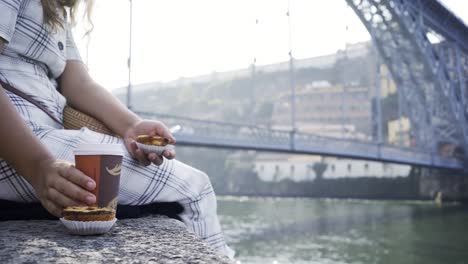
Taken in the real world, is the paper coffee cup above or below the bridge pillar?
above

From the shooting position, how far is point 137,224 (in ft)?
1.75

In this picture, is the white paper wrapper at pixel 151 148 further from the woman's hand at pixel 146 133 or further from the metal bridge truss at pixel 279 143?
the metal bridge truss at pixel 279 143

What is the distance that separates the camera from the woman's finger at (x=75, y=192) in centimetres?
43

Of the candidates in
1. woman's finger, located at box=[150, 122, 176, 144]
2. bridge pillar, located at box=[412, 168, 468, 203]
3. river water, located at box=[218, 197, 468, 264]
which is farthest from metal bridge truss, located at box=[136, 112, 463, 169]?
woman's finger, located at box=[150, 122, 176, 144]

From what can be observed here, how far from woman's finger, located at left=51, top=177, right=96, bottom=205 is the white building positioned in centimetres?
1267

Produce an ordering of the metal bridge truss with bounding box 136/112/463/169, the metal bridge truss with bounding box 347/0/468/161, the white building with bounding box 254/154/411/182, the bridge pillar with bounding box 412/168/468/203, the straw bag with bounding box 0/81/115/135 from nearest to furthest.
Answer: the straw bag with bounding box 0/81/115/135 < the metal bridge truss with bounding box 136/112/463/169 < the metal bridge truss with bounding box 347/0/468/161 < the bridge pillar with bounding box 412/168/468/203 < the white building with bounding box 254/154/411/182

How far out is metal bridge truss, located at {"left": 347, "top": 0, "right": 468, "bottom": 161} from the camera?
880 centimetres

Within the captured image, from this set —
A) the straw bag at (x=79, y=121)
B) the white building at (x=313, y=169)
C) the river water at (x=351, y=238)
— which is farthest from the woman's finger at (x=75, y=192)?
the white building at (x=313, y=169)

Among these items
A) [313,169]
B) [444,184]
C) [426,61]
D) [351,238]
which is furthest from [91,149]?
[313,169]

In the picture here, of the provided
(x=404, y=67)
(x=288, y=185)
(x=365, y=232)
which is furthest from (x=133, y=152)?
(x=288, y=185)

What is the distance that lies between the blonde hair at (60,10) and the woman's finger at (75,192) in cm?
27

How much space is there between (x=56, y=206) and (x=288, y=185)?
48.5 feet

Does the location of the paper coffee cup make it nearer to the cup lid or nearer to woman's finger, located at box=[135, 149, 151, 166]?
the cup lid

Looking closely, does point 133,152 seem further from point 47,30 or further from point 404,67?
point 404,67
